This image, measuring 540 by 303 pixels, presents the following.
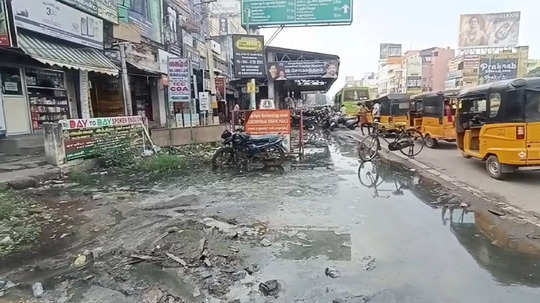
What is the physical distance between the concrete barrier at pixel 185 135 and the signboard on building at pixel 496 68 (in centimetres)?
5216

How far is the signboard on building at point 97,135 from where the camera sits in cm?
958

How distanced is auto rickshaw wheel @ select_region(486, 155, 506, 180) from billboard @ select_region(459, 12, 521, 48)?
56.1 metres

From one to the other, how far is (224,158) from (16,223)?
5608 millimetres

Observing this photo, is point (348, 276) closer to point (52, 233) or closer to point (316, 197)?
point (316, 197)

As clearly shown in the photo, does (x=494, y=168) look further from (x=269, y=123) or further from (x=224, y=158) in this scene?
(x=224, y=158)

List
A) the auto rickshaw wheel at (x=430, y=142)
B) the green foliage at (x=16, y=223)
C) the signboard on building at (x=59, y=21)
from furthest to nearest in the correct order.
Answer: the auto rickshaw wheel at (x=430, y=142), the signboard on building at (x=59, y=21), the green foliage at (x=16, y=223)

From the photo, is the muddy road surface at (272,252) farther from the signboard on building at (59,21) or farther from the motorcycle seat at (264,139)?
the signboard on building at (59,21)

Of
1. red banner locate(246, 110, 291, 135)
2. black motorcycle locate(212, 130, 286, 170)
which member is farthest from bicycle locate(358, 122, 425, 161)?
black motorcycle locate(212, 130, 286, 170)

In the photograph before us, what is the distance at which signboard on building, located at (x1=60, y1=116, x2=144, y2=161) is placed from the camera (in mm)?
9578

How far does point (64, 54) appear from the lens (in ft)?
38.0

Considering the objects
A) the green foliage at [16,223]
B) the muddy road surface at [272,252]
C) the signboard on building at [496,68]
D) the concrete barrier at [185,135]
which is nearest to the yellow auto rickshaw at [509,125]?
the muddy road surface at [272,252]

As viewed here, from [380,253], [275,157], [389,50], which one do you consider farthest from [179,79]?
[389,50]

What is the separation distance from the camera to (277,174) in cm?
912

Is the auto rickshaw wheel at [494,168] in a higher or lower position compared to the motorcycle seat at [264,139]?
lower
